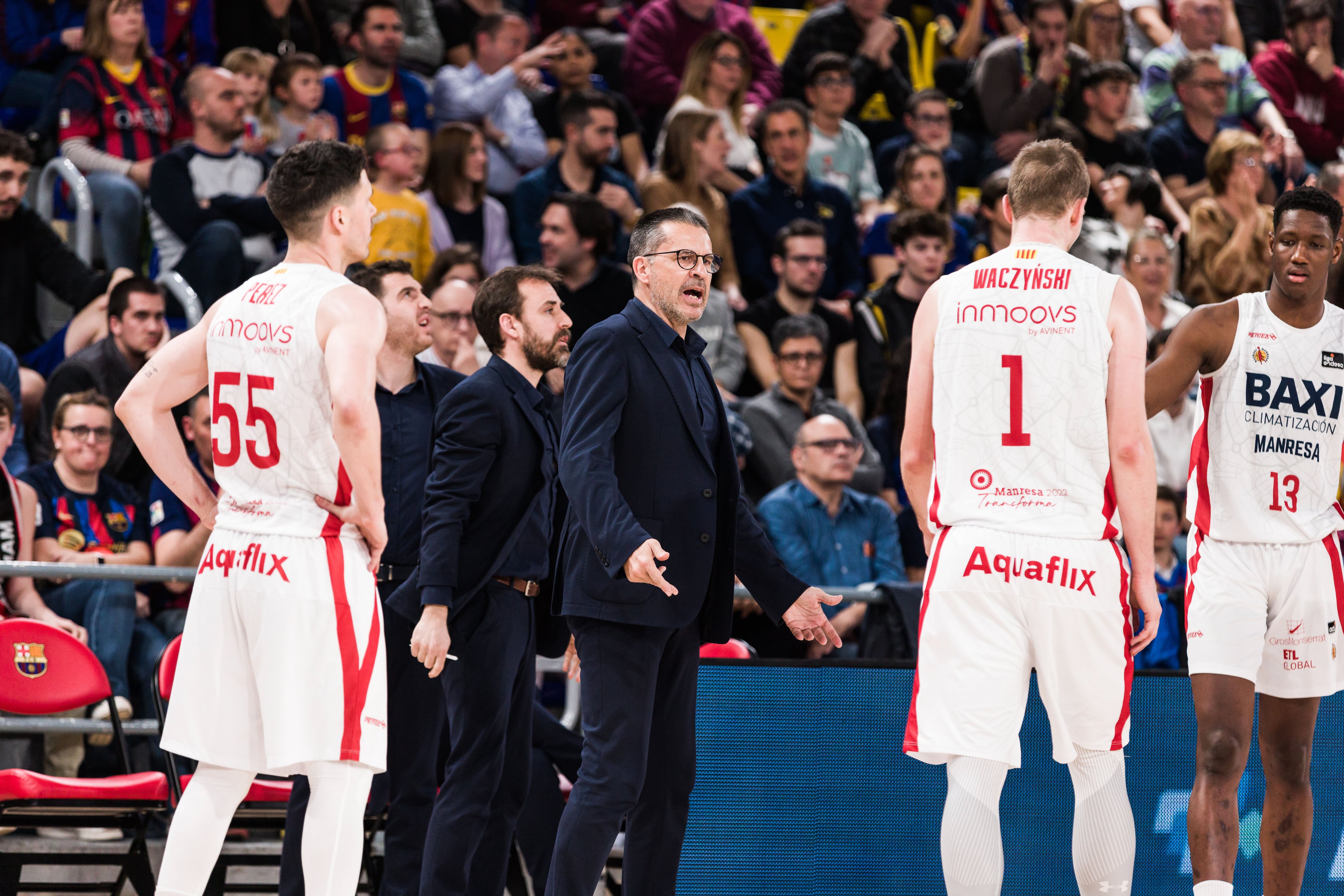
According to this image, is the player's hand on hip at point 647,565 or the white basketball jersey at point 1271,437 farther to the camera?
the white basketball jersey at point 1271,437

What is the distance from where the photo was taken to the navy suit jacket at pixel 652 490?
453 centimetres

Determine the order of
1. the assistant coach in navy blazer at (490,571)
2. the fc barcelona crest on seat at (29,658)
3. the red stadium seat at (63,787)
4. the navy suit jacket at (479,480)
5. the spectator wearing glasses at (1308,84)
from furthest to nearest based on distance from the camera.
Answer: the spectator wearing glasses at (1308,84) → the fc barcelona crest on seat at (29,658) → the red stadium seat at (63,787) → the navy suit jacket at (479,480) → the assistant coach in navy blazer at (490,571)

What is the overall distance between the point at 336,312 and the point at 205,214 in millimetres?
5126

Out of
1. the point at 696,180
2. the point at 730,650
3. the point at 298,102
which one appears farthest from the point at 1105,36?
the point at 730,650

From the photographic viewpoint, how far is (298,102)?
9750mm

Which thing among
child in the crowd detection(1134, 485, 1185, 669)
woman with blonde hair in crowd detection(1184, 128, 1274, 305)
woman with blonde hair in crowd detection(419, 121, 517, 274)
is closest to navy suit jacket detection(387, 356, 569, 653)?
child in the crowd detection(1134, 485, 1185, 669)

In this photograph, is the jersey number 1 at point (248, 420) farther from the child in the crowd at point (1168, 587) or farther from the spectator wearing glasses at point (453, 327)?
the child in the crowd at point (1168, 587)

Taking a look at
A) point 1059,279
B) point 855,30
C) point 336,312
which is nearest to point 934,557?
point 1059,279

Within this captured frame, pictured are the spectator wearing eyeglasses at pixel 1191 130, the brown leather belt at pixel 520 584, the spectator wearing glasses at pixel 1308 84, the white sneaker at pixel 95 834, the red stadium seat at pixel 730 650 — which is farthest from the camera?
the spectator wearing glasses at pixel 1308 84

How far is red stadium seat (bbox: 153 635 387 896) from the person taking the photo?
5.73 metres

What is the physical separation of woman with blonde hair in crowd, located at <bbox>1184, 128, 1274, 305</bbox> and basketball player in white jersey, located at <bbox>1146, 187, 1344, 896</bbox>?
5269 mm

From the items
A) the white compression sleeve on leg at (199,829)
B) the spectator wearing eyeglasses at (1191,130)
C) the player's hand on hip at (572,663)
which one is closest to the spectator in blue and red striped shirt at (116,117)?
the player's hand on hip at (572,663)

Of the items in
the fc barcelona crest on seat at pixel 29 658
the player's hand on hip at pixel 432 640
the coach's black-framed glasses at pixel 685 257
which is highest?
the coach's black-framed glasses at pixel 685 257

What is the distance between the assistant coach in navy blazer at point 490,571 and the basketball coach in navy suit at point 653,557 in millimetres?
416
